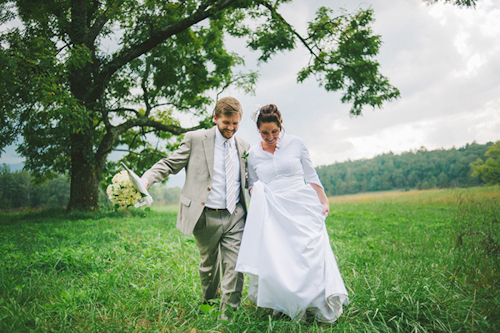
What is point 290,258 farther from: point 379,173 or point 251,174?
point 379,173

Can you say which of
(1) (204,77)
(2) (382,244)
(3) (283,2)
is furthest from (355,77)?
(2) (382,244)

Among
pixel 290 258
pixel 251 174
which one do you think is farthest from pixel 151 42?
pixel 290 258

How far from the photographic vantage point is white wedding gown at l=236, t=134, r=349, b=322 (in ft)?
9.18

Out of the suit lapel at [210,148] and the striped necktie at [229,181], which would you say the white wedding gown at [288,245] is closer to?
the striped necktie at [229,181]

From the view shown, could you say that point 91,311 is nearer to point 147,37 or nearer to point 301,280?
point 301,280

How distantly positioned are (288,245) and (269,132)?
121 centimetres

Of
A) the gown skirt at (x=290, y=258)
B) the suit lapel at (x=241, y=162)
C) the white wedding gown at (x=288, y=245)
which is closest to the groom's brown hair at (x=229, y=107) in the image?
the suit lapel at (x=241, y=162)

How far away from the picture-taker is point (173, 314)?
312 centimetres

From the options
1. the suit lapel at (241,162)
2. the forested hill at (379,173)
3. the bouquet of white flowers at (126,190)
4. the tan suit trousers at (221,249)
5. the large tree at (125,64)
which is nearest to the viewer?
the bouquet of white flowers at (126,190)

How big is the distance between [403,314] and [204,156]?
247 cm

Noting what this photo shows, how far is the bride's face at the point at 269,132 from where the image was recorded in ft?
10.8

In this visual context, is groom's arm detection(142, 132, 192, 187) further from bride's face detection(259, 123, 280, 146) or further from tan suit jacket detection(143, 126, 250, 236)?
bride's face detection(259, 123, 280, 146)

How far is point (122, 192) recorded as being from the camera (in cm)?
265

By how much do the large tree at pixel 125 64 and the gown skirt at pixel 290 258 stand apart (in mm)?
7308
